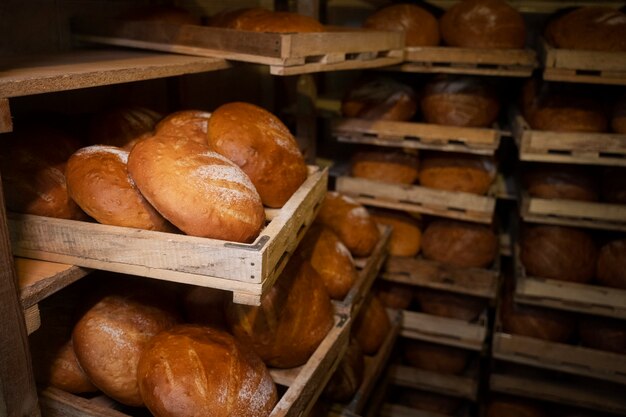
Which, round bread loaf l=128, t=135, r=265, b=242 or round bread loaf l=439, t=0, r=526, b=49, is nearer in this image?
round bread loaf l=128, t=135, r=265, b=242

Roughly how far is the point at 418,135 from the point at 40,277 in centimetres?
227

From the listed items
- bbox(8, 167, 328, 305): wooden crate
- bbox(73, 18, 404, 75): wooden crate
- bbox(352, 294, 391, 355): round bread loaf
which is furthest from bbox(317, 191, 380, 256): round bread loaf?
bbox(8, 167, 328, 305): wooden crate

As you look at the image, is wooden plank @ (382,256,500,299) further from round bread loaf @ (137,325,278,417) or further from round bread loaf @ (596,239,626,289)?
round bread loaf @ (137,325,278,417)

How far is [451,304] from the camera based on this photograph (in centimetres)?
348

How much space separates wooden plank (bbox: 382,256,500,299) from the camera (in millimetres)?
3264

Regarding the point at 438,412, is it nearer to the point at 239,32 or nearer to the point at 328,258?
the point at 328,258

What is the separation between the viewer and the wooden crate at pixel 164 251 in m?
1.43

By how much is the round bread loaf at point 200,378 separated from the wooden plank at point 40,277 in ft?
1.11

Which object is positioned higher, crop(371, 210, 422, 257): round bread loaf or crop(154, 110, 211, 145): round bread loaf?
crop(154, 110, 211, 145): round bread loaf

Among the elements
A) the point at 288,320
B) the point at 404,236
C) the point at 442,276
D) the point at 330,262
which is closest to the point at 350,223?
the point at 330,262

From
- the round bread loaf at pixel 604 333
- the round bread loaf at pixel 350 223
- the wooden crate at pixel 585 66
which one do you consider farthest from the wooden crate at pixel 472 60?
the round bread loaf at pixel 604 333

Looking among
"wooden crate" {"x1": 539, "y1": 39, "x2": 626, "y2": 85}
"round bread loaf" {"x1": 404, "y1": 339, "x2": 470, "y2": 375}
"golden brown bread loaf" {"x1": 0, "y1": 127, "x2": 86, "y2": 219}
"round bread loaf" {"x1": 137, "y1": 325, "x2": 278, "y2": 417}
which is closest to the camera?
"round bread loaf" {"x1": 137, "y1": 325, "x2": 278, "y2": 417}

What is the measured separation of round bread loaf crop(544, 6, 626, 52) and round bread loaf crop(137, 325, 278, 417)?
2.37 m

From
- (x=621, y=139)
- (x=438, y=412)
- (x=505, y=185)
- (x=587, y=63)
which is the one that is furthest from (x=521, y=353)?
(x=587, y=63)
